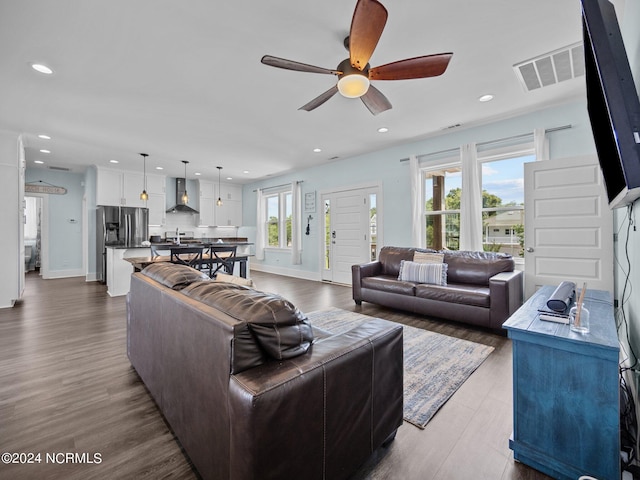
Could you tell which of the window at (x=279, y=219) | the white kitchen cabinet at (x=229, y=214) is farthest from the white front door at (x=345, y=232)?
the white kitchen cabinet at (x=229, y=214)

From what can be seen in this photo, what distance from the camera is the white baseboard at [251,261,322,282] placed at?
6792mm

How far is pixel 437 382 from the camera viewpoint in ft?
6.93

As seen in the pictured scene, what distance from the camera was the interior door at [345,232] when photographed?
5.76 m

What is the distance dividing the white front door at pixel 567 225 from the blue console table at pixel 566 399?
2.26m

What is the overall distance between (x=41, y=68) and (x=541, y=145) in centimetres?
550

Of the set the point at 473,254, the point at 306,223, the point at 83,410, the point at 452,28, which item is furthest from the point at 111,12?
the point at 306,223

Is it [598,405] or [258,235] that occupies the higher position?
[258,235]

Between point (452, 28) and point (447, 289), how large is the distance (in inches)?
103

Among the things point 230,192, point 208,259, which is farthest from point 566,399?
point 230,192

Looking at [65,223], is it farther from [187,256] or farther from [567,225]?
[567,225]

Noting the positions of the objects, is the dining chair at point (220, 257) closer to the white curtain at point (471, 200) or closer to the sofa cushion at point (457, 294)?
the sofa cushion at point (457, 294)

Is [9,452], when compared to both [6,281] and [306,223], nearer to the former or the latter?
[6,281]

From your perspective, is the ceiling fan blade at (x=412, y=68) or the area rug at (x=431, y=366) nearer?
the area rug at (x=431, y=366)

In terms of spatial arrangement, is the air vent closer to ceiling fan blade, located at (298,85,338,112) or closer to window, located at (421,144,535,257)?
window, located at (421,144,535,257)
